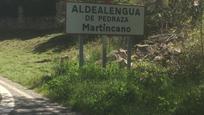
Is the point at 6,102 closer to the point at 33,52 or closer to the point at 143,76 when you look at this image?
the point at 143,76

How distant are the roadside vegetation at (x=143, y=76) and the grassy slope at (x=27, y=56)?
0.06 meters

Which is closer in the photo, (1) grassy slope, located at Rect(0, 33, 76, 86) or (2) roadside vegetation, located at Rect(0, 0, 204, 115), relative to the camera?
(2) roadside vegetation, located at Rect(0, 0, 204, 115)

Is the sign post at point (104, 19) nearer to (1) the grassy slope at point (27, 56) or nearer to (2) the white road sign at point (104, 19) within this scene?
(2) the white road sign at point (104, 19)

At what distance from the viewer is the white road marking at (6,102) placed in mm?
14078

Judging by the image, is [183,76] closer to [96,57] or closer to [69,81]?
[69,81]

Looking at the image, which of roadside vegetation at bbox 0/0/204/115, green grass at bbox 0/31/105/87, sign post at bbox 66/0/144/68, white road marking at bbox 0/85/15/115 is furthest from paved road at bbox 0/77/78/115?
sign post at bbox 66/0/144/68

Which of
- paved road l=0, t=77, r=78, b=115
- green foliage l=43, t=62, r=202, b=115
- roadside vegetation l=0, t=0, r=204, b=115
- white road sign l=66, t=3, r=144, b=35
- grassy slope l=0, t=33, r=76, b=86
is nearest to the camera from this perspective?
green foliage l=43, t=62, r=202, b=115

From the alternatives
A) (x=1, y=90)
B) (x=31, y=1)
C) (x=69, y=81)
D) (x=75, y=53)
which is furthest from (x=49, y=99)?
(x=31, y=1)

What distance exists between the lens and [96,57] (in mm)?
24016

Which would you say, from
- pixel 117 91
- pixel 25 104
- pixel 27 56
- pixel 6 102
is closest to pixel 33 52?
pixel 27 56

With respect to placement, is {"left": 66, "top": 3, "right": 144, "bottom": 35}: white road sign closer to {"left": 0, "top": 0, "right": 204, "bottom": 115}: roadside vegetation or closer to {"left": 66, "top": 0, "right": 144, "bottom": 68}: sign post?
{"left": 66, "top": 0, "right": 144, "bottom": 68}: sign post

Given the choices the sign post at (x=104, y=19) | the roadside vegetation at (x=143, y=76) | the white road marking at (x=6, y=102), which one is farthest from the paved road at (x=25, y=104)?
the sign post at (x=104, y=19)

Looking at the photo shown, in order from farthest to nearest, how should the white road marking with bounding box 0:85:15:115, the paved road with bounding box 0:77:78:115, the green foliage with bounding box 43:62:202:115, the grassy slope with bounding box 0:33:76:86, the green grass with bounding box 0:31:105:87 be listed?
the green grass with bounding box 0:31:105:87, the grassy slope with bounding box 0:33:76:86, the white road marking with bounding box 0:85:15:115, the paved road with bounding box 0:77:78:115, the green foliage with bounding box 43:62:202:115

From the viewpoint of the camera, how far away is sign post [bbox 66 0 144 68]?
1788 cm
